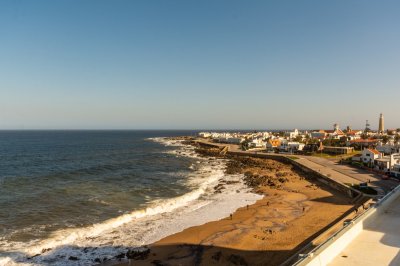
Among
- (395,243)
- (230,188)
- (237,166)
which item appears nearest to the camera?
(395,243)

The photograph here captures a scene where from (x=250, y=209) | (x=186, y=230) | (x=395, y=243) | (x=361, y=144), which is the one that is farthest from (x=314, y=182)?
(x=361, y=144)

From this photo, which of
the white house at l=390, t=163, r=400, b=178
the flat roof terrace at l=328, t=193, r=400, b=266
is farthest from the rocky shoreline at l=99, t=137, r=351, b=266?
the white house at l=390, t=163, r=400, b=178

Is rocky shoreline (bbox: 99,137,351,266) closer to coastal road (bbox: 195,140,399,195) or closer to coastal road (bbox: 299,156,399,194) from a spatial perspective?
coastal road (bbox: 195,140,399,195)

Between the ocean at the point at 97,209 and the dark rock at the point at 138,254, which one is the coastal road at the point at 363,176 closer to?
the ocean at the point at 97,209

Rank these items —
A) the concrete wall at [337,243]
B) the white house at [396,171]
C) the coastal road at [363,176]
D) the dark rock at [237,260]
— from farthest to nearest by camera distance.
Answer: the white house at [396,171] < the coastal road at [363,176] < the dark rock at [237,260] < the concrete wall at [337,243]

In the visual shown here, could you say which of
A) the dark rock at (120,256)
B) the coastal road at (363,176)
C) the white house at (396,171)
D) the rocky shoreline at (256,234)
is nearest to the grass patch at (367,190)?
the coastal road at (363,176)

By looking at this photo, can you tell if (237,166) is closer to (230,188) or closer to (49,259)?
(230,188)
